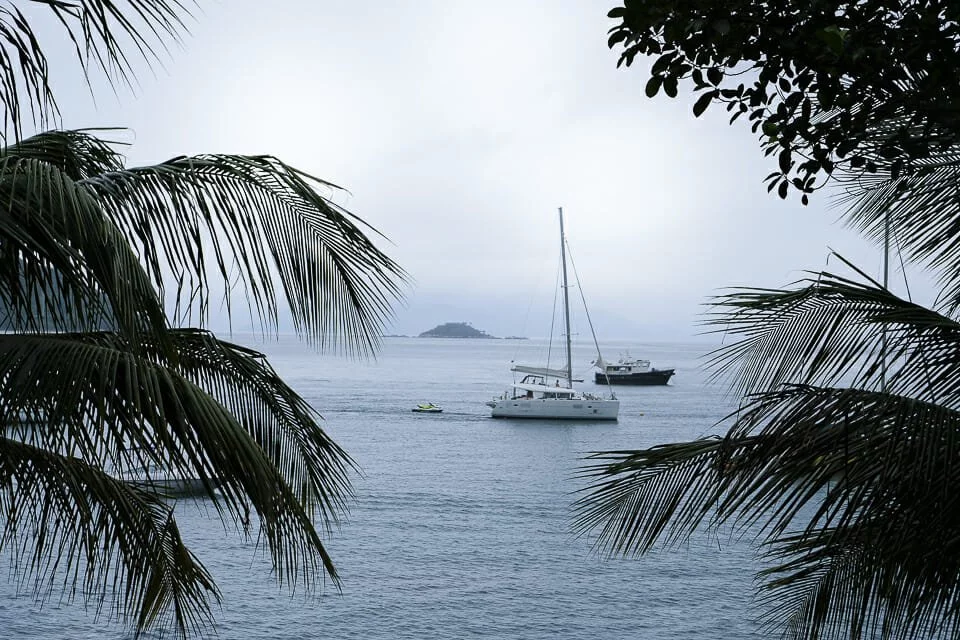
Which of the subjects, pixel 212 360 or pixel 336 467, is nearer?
pixel 212 360

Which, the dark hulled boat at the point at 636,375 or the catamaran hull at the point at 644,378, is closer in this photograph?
the catamaran hull at the point at 644,378

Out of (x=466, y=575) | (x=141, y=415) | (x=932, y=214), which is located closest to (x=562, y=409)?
(x=466, y=575)

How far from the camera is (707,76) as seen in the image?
323cm

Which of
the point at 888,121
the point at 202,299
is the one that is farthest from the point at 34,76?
the point at 888,121

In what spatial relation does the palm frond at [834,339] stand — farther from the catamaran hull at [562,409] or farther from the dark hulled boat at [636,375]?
the dark hulled boat at [636,375]

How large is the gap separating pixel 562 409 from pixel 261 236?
59.3 m

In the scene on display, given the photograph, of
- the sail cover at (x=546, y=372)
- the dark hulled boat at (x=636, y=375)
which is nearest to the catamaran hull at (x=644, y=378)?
the dark hulled boat at (x=636, y=375)

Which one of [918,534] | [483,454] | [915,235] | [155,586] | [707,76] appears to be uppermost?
[707,76]

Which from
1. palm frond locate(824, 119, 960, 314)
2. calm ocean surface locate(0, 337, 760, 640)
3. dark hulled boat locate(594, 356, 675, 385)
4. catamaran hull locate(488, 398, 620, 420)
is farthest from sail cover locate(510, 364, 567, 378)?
palm frond locate(824, 119, 960, 314)

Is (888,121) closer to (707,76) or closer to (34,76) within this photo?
(707,76)

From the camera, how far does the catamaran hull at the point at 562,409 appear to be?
62.5 m

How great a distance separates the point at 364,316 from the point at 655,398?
84434 mm

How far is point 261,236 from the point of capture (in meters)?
4.09

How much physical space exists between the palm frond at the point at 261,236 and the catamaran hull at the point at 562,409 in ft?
192
